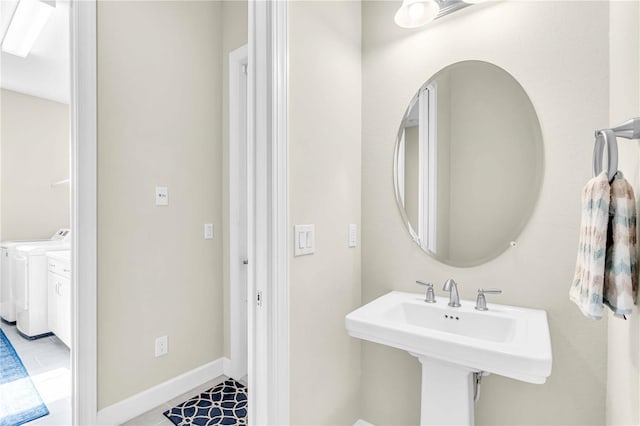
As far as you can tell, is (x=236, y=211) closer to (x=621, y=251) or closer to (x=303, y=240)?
(x=303, y=240)

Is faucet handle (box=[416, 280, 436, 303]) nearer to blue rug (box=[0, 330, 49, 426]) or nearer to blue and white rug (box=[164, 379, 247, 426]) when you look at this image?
blue and white rug (box=[164, 379, 247, 426])

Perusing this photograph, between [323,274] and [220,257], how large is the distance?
119cm

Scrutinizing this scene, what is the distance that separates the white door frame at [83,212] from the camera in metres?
1.62

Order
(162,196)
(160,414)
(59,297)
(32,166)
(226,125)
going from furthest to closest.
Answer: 1. (32,166)
2. (59,297)
3. (226,125)
4. (162,196)
5. (160,414)

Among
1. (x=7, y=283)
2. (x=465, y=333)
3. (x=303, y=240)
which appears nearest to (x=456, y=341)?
(x=465, y=333)

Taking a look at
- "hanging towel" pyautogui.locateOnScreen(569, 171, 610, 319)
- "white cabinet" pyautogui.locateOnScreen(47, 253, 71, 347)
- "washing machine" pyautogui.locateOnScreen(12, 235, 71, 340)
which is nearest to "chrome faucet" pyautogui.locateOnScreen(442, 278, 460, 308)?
"hanging towel" pyautogui.locateOnScreen(569, 171, 610, 319)

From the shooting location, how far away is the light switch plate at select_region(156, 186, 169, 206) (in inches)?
78.8

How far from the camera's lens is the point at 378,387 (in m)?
1.64

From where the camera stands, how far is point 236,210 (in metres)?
2.32

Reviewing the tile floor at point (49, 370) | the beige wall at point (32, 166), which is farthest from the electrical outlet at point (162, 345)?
the beige wall at point (32, 166)

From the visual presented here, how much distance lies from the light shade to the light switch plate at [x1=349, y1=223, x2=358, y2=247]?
3.02 feet

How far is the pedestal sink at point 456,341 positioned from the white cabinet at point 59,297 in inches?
101

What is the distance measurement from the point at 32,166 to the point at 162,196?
280 cm

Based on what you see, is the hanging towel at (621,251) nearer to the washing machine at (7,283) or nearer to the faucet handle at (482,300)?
the faucet handle at (482,300)
